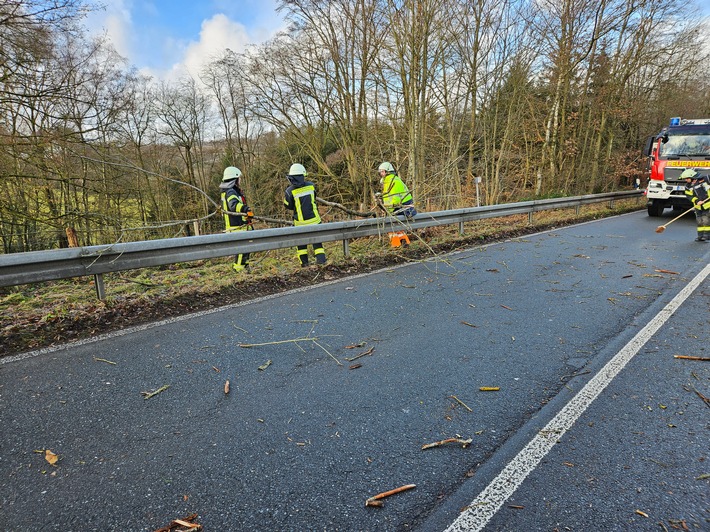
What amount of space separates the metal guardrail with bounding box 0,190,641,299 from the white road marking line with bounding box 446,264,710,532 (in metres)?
4.51

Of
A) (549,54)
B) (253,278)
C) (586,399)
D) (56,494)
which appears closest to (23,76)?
(253,278)

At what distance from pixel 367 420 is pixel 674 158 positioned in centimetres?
1540

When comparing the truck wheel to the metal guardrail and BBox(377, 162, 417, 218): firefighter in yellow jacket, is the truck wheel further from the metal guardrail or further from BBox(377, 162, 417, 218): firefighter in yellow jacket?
BBox(377, 162, 417, 218): firefighter in yellow jacket

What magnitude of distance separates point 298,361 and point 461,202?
40.5ft

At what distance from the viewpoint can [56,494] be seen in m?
1.93

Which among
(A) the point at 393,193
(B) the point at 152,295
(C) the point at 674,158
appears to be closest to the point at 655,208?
(C) the point at 674,158

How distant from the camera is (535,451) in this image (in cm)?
220

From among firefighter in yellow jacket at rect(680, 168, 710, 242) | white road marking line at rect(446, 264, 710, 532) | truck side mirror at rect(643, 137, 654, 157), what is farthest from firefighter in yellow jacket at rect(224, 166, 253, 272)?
truck side mirror at rect(643, 137, 654, 157)

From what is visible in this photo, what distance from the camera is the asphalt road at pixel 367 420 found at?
1.84m

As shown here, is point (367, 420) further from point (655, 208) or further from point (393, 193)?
point (655, 208)

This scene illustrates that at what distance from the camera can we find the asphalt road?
1.84 meters

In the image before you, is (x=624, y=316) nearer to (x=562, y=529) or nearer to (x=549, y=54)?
(x=562, y=529)

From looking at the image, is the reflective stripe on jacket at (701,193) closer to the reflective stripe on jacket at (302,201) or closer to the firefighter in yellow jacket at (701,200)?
the firefighter in yellow jacket at (701,200)

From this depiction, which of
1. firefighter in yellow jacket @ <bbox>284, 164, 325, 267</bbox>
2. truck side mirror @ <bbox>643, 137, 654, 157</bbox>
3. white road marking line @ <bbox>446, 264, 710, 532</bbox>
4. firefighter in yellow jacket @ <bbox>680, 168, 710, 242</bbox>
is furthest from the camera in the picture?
truck side mirror @ <bbox>643, 137, 654, 157</bbox>
